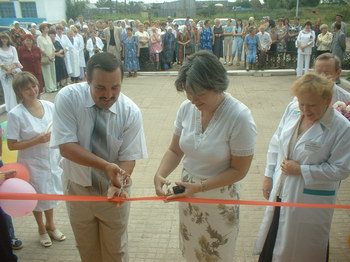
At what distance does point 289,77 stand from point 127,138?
38.5ft

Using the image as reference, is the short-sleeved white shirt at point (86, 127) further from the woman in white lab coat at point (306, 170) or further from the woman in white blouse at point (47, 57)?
the woman in white blouse at point (47, 57)

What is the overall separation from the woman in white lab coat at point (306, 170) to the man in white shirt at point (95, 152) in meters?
1.14

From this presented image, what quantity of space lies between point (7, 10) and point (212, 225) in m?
41.3

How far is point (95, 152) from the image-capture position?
7.87ft

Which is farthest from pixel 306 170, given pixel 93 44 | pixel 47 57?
pixel 93 44

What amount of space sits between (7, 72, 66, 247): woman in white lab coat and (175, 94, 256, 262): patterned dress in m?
1.60

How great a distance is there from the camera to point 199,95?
206 cm

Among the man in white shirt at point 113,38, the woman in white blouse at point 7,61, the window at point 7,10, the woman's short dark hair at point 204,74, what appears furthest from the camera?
the window at point 7,10

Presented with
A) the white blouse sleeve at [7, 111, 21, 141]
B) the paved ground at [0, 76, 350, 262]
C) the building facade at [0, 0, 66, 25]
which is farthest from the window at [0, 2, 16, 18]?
the white blouse sleeve at [7, 111, 21, 141]

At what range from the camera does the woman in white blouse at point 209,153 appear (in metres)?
2.04

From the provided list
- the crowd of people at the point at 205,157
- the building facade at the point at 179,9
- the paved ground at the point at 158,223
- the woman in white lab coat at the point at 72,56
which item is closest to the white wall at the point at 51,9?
the building facade at the point at 179,9

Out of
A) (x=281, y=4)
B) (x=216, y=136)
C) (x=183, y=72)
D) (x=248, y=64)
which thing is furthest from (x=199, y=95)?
(x=281, y=4)

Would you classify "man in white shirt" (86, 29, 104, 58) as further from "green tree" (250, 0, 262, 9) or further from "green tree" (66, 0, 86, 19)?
"green tree" (250, 0, 262, 9)

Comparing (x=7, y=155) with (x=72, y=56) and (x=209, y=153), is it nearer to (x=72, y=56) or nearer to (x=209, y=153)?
(x=209, y=153)
